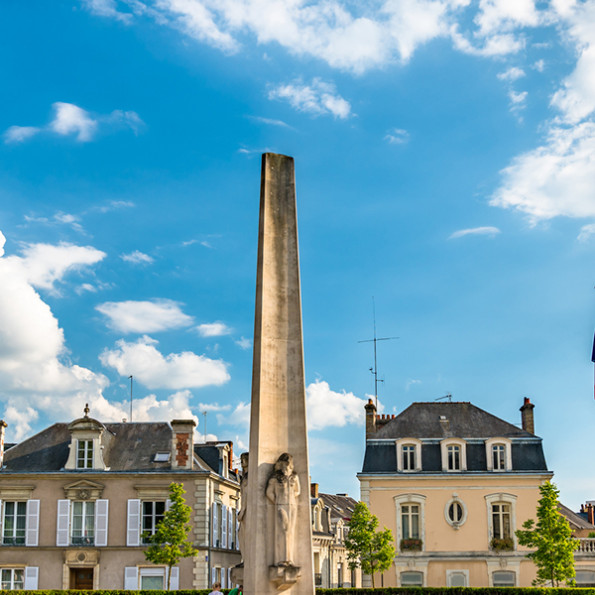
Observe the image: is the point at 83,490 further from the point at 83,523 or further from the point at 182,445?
the point at 182,445

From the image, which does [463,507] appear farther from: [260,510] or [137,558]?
[260,510]

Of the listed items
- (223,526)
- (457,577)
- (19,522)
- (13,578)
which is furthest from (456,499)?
(13,578)

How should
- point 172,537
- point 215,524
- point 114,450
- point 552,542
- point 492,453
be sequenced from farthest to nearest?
point 215,524 < point 114,450 < point 492,453 < point 172,537 < point 552,542

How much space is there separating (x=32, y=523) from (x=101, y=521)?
2.93 m

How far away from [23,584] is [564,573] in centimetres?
2186

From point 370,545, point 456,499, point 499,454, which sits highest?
point 499,454

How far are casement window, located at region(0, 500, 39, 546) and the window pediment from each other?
1.45m

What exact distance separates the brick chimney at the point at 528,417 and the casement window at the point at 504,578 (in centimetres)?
644

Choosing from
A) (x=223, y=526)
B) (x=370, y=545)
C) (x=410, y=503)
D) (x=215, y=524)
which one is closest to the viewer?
(x=370, y=545)

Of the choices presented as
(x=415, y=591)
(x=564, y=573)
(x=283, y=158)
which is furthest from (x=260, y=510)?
(x=564, y=573)

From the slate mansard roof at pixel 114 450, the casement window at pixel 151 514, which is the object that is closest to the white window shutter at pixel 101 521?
the slate mansard roof at pixel 114 450

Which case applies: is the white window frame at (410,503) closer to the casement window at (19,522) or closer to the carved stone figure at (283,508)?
the casement window at (19,522)

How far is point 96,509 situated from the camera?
3666cm

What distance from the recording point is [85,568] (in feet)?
119
